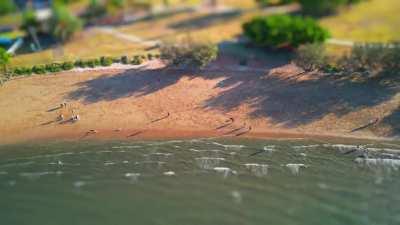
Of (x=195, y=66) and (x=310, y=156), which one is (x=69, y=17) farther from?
(x=310, y=156)

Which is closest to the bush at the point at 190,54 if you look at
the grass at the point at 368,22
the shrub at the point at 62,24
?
the shrub at the point at 62,24

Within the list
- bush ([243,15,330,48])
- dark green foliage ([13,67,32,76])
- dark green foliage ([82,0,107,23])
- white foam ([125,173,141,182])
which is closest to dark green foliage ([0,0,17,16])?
dark green foliage ([82,0,107,23])

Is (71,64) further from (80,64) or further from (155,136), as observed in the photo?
(155,136)

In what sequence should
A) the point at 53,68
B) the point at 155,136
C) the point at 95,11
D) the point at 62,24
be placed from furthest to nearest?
the point at 95,11, the point at 62,24, the point at 53,68, the point at 155,136

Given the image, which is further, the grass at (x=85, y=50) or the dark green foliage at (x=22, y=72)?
the grass at (x=85, y=50)

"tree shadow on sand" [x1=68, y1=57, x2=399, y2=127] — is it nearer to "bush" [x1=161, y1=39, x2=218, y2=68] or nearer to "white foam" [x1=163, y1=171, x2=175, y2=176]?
"bush" [x1=161, y1=39, x2=218, y2=68]

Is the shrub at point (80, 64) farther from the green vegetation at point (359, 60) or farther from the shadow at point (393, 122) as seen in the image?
the shadow at point (393, 122)

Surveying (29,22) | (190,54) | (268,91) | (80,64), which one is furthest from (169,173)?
(29,22)
